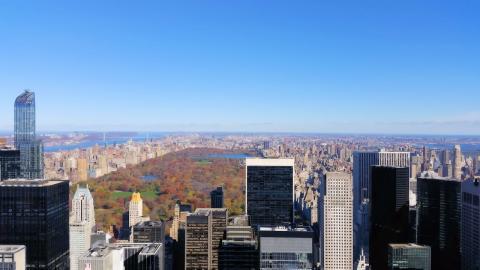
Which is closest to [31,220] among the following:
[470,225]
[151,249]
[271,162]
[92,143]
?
[151,249]

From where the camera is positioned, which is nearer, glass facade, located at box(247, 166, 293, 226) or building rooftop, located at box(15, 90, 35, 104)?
building rooftop, located at box(15, 90, 35, 104)

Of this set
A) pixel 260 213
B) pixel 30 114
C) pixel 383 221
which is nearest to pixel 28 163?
pixel 30 114

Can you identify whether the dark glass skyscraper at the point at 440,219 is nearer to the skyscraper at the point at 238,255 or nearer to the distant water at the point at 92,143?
the skyscraper at the point at 238,255

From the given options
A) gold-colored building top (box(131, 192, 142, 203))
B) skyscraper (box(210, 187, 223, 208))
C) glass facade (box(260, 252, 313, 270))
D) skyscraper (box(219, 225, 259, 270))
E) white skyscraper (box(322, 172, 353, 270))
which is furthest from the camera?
skyscraper (box(210, 187, 223, 208))

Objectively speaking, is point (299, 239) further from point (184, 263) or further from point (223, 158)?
point (223, 158)

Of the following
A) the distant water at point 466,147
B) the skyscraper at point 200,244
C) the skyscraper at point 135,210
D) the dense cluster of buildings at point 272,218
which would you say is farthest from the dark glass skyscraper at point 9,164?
the distant water at point 466,147

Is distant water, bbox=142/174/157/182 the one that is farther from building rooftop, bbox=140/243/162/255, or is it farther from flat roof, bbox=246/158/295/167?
building rooftop, bbox=140/243/162/255

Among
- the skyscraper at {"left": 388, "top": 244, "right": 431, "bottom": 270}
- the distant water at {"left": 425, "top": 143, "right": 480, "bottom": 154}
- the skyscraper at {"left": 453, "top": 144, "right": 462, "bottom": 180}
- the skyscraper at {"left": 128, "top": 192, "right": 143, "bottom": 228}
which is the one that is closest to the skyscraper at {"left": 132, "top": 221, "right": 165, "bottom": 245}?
the skyscraper at {"left": 128, "top": 192, "right": 143, "bottom": 228}
